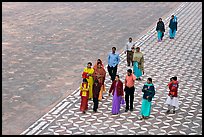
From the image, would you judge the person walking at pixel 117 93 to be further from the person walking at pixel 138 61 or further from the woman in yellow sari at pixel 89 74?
the person walking at pixel 138 61

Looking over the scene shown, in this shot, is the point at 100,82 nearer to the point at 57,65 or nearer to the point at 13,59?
the point at 57,65

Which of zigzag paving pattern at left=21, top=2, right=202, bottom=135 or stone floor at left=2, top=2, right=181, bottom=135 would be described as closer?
zigzag paving pattern at left=21, top=2, right=202, bottom=135

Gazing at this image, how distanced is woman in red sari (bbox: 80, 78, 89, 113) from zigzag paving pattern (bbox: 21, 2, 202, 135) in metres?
0.17

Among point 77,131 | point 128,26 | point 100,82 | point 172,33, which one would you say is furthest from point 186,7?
point 77,131

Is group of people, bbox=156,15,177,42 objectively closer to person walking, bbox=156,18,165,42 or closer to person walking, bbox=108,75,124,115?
person walking, bbox=156,18,165,42

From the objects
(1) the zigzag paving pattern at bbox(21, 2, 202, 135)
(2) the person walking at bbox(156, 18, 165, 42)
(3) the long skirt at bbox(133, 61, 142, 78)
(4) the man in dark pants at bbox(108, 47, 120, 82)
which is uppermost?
(2) the person walking at bbox(156, 18, 165, 42)

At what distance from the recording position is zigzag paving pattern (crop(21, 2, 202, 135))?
11.9m

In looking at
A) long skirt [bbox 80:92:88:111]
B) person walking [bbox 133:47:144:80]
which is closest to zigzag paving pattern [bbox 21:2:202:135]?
long skirt [bbox 80:92:88:111]

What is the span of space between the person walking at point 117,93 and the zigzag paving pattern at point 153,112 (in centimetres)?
21

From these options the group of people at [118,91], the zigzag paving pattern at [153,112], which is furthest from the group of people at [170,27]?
the group of people at [118,91]

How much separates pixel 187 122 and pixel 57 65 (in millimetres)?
6468

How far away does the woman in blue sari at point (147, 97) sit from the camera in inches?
483

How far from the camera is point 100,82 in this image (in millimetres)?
13430

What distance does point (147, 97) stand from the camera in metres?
12.3
